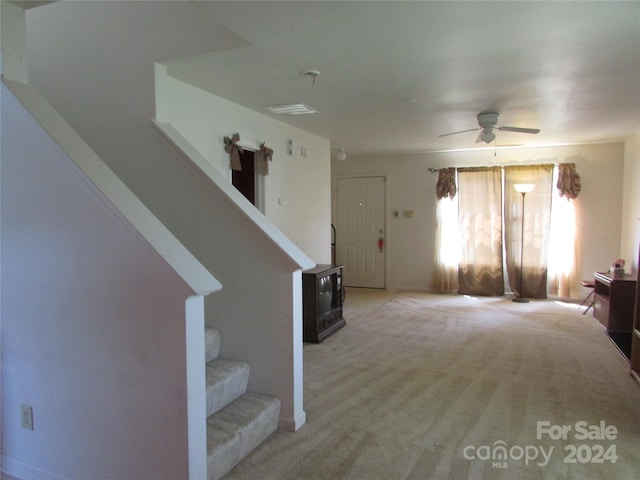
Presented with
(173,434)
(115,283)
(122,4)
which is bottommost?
(173,434)

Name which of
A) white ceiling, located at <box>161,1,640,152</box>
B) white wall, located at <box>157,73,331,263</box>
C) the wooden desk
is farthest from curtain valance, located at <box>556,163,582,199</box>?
white wall, located at <box>157,73,331,263</box>

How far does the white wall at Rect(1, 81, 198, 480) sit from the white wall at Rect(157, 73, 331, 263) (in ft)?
3.06

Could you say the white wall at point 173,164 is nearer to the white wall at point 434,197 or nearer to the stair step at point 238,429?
the stair step at point 238,429

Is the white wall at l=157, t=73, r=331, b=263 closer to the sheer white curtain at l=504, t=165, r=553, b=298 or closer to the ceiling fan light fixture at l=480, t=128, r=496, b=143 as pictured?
the ceiling fan light fixture at l=480, t=128, r=496, b=143

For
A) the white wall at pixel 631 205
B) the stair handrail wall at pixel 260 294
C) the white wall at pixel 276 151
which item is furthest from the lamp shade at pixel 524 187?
the stair handrail wall at pixel 260 294

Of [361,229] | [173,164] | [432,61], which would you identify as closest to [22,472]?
[173,164]

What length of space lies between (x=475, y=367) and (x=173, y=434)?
8.81 ft

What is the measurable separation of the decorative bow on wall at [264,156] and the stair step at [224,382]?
7.43ft

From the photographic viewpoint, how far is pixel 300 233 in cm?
512

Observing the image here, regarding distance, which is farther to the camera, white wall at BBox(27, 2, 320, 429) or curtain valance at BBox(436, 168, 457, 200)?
curtain valance at BBox(436, 168, 457, 200)

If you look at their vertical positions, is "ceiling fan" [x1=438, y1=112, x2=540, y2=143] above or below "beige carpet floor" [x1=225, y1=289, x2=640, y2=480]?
above

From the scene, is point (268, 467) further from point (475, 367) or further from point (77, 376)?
point (475, 367)

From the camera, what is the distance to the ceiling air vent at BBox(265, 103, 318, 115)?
3973mm

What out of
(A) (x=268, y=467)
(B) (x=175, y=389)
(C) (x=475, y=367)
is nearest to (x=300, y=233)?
(C) (x=475, y=367)
